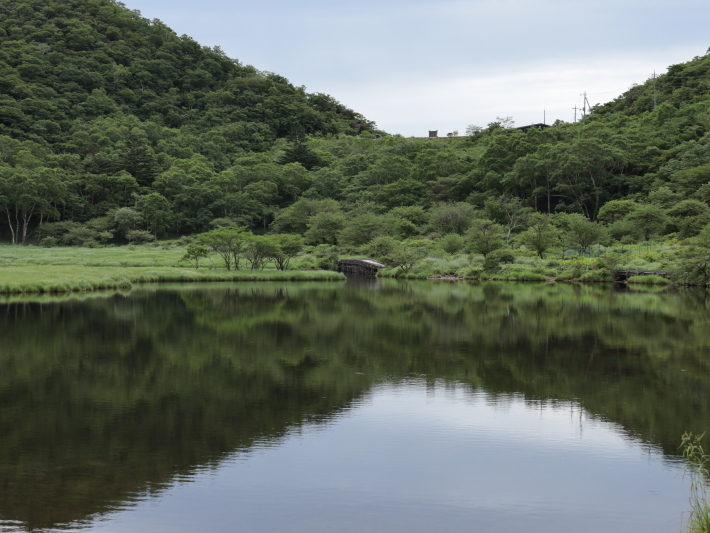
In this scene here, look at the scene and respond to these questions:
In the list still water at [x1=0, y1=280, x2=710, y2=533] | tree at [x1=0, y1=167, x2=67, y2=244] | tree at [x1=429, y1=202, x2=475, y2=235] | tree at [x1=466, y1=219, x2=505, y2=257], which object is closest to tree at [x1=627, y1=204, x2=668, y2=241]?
tree at [x1=466, y1=219, x2=505, y2=257]

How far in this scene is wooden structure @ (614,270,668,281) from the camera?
4249 centimetres

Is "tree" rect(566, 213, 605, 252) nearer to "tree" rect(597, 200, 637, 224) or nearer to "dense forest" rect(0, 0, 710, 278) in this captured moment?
"dense forest" rect(0, 0, 710, 278)

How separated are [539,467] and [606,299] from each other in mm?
25227

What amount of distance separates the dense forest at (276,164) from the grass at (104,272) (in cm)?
930

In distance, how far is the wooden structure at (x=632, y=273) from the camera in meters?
42.5

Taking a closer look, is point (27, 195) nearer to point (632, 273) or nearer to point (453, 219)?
point (453, 219)

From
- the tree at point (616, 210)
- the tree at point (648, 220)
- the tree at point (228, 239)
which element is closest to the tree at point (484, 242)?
the tree at point (648, 220)

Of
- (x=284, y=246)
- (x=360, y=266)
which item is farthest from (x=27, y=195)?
(x=360, y=266)

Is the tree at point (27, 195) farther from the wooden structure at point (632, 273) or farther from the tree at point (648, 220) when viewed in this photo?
the tree at point (648, 220)

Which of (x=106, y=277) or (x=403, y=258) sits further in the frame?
(x=403, y=258)

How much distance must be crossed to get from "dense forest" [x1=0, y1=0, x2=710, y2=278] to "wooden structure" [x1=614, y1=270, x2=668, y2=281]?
7.58 meters

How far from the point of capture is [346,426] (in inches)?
380

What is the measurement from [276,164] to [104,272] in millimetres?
70986

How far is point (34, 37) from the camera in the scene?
414 feet
